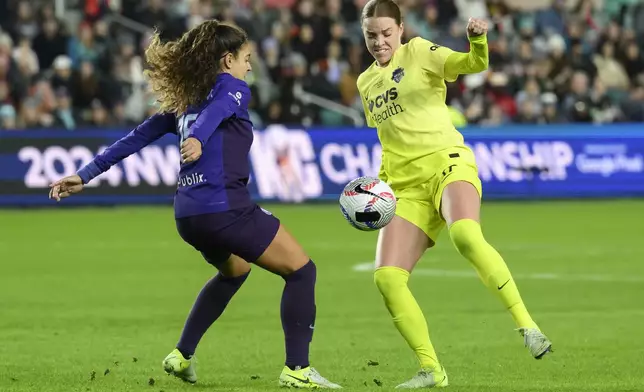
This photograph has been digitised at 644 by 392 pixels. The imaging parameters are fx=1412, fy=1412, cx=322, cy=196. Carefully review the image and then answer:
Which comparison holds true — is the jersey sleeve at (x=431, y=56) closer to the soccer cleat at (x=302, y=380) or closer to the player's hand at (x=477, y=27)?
the player's hand at (x=477, y=27)

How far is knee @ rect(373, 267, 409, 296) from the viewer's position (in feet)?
25.1

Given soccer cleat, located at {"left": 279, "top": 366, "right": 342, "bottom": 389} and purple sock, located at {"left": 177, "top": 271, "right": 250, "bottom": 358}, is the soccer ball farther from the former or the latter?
soccer cleat, located at {"left": 279, "top": 366, "right": 342, "bottom": 389}

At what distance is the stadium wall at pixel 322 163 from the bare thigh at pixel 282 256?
14.1m

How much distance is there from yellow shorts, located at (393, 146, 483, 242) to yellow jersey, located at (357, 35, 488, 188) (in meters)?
0.04

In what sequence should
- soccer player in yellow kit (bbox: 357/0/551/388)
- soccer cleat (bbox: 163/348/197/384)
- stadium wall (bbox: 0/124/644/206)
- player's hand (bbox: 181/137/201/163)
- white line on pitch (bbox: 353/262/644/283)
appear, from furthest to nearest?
stadium wall (bbox: 0/124/644/206) < white line on pitch (bbox: 353/262/644/283) < soccer cleat (bbox: 163/348/197/384) < soccer player in yellow kit (bbox: 357/0/551/388) < player's hand (bbox: 181/137/201/163)

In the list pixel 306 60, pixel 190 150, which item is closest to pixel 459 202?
pixel 190 150

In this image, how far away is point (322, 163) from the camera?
22.1 metres

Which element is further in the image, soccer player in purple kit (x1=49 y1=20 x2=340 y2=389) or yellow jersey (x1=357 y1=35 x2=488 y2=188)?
yellow jersey (x1=357 y1=35 x2=488 y2=188)

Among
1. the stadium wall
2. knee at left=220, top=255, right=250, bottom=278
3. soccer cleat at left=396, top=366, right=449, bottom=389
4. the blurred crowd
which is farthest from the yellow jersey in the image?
the blurred crowd

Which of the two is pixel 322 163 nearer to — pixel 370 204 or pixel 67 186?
pixel 370 204

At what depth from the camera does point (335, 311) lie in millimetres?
11406

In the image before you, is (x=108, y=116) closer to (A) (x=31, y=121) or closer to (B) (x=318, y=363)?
(A) (x=31, y=121)

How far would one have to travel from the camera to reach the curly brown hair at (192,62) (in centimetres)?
735

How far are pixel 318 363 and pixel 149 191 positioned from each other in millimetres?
13569
